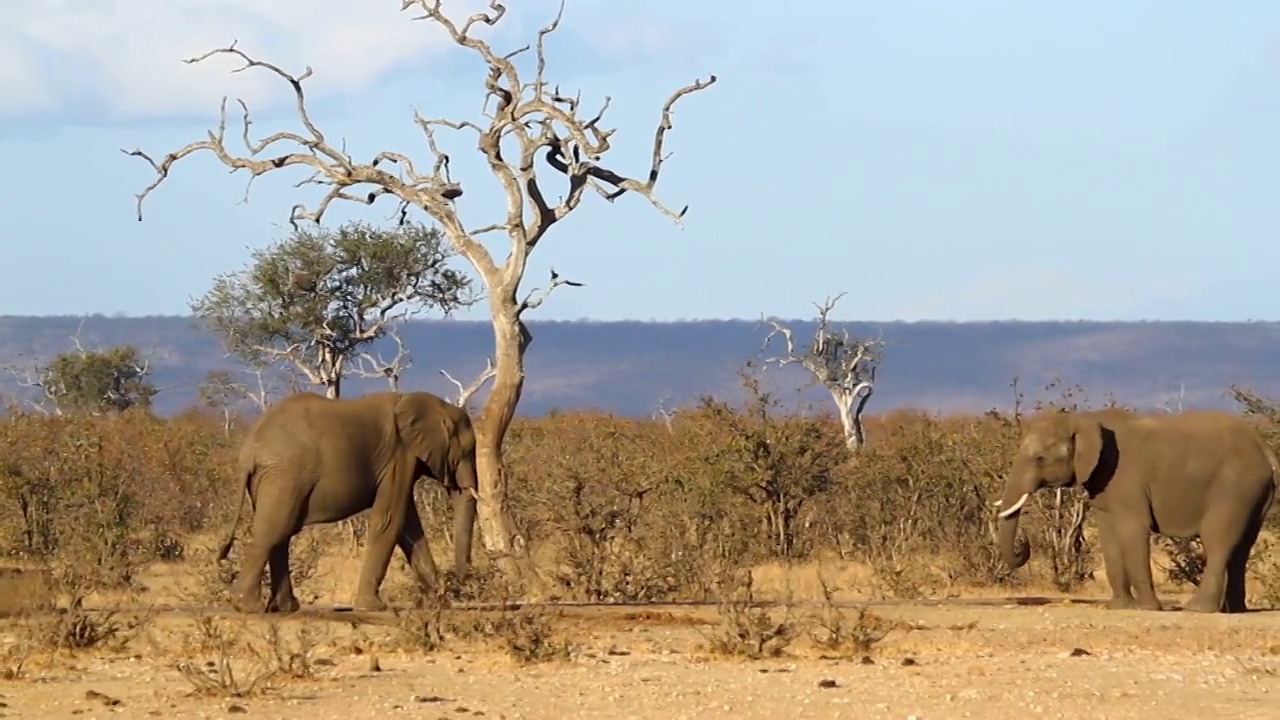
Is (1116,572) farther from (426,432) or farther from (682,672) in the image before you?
(682,672)

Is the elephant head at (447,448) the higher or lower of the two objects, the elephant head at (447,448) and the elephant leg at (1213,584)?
the higher

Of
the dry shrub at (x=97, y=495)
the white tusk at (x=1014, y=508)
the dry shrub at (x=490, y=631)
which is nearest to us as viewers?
the dry shrub at (x=490, y=631)

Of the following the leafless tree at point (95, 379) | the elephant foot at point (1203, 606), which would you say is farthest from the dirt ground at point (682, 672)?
the leafless tree at point (95, 379)

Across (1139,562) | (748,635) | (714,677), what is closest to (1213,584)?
(1139,562)

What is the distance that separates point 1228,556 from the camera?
64.1ft

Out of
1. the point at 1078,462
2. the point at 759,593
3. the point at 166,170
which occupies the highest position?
the point at 166,170

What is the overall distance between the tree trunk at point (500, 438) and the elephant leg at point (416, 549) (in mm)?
1978

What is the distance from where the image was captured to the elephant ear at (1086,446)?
64.8ft

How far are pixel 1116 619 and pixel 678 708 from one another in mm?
6622

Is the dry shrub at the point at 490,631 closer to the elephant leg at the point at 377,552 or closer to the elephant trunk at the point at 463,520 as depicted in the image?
the elephant leg at the point at 377,552

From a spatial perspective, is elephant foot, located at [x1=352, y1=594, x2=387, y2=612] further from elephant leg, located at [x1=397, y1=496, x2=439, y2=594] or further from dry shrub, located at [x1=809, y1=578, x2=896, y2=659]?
dry shrub, located at [x1=809, y1=578, x2=896, y2=659]

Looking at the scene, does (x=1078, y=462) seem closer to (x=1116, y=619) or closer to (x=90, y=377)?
(x=1116, y=619)

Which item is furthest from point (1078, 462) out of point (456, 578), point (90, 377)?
point (90, 377)

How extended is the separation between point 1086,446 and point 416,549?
5.84 metres
